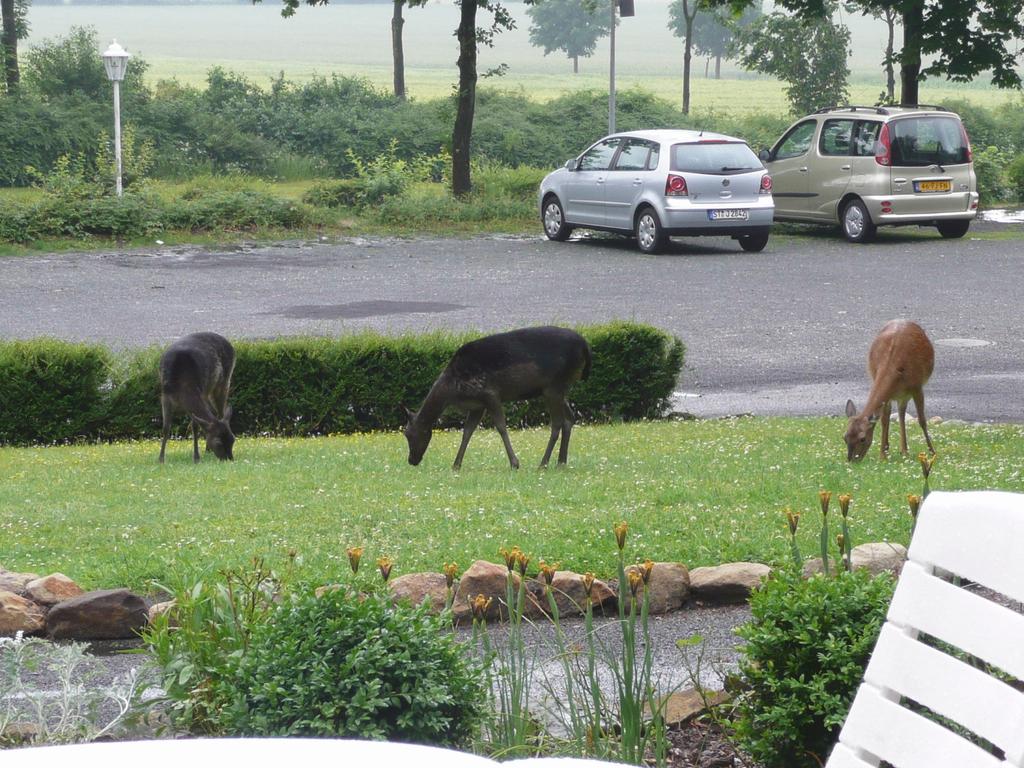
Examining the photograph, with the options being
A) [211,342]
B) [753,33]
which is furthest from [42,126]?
[211,342]

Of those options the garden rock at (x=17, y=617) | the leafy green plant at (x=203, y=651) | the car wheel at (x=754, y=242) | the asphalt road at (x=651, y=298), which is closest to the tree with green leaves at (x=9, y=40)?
the asphalt road at (x=651, y=298)

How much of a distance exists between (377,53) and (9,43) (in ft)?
334

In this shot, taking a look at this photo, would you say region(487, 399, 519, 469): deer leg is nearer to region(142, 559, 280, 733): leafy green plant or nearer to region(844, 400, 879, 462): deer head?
region(844, 400, 879, 462): deer head

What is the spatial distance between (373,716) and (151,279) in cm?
2020

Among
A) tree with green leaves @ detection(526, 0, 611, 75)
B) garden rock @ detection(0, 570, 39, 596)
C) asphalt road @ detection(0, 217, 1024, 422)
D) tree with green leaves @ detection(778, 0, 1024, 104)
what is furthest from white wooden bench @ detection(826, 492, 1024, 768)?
tree with green leaves @ detection(526, 0, 611, 75)

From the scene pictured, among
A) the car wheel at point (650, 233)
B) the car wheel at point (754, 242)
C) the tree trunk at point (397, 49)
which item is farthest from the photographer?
the tree trunk at point (397, 49)

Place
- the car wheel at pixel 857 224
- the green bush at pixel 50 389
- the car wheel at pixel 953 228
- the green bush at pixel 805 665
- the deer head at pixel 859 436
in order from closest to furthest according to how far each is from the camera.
→ the green bush at pixel 805 665 → the deer head at pixel 859 436 → the green bush at pixel 50 389 → the car wheel at pixel 857 224 → the car wheel at pixel 953 228

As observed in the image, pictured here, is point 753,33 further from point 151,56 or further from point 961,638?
point 151,56

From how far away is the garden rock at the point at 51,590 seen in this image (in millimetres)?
6984

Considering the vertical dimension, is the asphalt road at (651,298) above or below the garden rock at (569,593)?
above

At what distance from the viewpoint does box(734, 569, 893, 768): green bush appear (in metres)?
4.59

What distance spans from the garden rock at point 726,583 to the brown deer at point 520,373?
3846 mm

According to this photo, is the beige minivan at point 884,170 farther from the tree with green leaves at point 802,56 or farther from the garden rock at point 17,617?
the tree with green leaves at point 802,56

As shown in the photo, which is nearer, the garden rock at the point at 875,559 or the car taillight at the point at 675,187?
the garden rock at the point at 875,559
